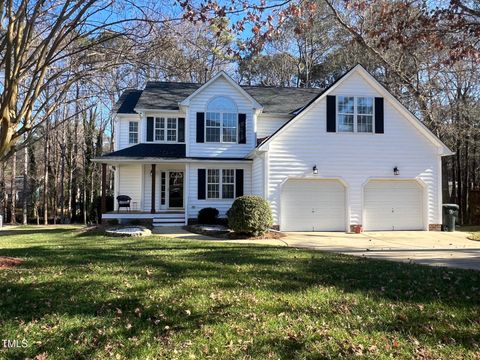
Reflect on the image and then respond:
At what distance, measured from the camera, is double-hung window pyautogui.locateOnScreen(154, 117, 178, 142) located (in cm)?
2053

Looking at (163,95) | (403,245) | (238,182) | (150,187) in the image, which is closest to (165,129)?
(163,95)

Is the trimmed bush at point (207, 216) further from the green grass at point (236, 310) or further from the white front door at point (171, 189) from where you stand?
the green grass at point (236, 310)

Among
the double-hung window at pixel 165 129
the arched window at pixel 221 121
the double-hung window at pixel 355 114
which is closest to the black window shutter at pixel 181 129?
the double-hung window at pixel 165 129

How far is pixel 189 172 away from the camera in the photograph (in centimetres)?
1906

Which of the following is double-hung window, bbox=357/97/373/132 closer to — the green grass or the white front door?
the white front door

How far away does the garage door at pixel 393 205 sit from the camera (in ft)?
56.4

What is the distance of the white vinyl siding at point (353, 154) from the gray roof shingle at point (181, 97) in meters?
4.18

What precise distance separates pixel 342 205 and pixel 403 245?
477 cm

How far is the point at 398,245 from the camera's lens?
12.5 metres

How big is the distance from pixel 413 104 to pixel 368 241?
49.9 feet

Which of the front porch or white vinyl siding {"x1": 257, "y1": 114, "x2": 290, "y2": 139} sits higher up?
white vinyl siding {"x1": 257, "y1": 114, "x2": 290, "y2": 139}

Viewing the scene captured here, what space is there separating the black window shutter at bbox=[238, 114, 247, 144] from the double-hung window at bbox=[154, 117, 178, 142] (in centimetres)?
349

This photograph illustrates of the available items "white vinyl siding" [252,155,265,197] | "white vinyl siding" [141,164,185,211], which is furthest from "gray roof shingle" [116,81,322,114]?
"white vinyl siding" [252,155,265,197]

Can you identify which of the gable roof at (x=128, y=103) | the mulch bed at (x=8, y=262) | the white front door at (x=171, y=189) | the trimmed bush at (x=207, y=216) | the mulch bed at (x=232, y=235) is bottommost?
the mulch bed at (x=232, y=235)
